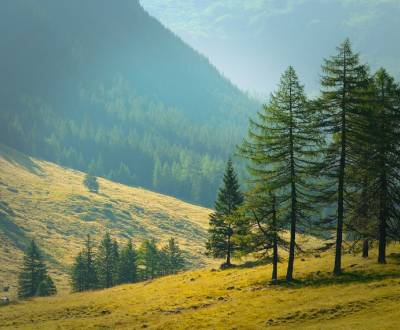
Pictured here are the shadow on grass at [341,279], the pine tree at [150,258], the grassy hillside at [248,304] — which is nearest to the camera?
the grassy hillside at [248,304]

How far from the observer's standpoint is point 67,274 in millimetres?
93000

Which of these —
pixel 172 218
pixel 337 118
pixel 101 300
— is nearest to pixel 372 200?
pixel 337 118

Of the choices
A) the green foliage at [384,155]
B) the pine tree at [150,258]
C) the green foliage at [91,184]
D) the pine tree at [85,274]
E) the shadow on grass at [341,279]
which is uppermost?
the green foliage at [91,184]

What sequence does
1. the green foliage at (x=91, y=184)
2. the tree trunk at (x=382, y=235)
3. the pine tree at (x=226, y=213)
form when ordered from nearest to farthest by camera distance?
the tree trunk at (x=382, y=235) < the pine tree at (x=226, y=213) < the green foliage at (x=91, y=184)

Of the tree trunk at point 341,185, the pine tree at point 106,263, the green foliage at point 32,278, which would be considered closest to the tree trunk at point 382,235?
the tree trunk at point 341,185

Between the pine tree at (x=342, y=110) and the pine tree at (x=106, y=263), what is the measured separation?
45.3 metres

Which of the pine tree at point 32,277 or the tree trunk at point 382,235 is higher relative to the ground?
the tree trunk at point 382,235

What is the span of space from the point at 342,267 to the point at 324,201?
6183mm

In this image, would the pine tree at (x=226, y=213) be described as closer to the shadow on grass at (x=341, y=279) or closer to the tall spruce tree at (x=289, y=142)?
the tall spruce tree at (x=289, y=142)

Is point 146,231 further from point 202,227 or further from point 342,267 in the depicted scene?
point 342,267

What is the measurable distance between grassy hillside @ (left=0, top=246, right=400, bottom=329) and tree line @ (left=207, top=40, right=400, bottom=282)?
3224mm

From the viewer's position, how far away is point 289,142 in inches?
1332

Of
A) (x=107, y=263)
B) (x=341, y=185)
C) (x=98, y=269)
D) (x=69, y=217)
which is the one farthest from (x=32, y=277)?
(x=69, y=217)

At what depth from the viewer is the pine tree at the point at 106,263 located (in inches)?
2778
